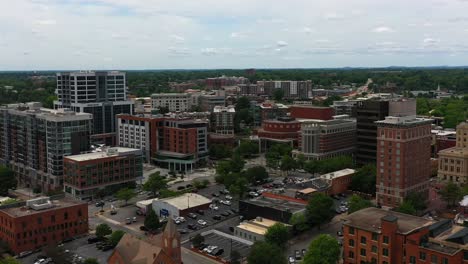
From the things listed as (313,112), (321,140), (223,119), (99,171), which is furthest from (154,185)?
(223,119)

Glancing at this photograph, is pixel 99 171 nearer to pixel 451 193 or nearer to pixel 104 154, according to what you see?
pixel 104 154

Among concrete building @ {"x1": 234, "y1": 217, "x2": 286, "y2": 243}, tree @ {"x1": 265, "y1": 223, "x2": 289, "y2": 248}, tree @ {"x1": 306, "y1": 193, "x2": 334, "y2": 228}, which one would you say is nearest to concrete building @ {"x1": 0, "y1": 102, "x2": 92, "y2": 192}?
concrete building @ {"x1": 234, "y1": 217, "x2": 286, "y2": 243}

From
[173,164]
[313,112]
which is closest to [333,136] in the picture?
[313,112]

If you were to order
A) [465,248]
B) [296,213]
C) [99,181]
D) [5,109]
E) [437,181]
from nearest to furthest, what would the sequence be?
[465,248] < [296,213] < [99,181] < [437,181] < [5,109]

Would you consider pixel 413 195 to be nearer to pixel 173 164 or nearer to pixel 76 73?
pixel 173 164

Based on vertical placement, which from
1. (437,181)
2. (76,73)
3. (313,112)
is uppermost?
(76,73)

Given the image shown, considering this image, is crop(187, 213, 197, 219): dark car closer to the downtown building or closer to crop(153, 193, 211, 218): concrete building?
crop(153, 193, 211, 218): concrete building

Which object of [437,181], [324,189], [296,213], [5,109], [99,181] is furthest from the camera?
[5,109]
